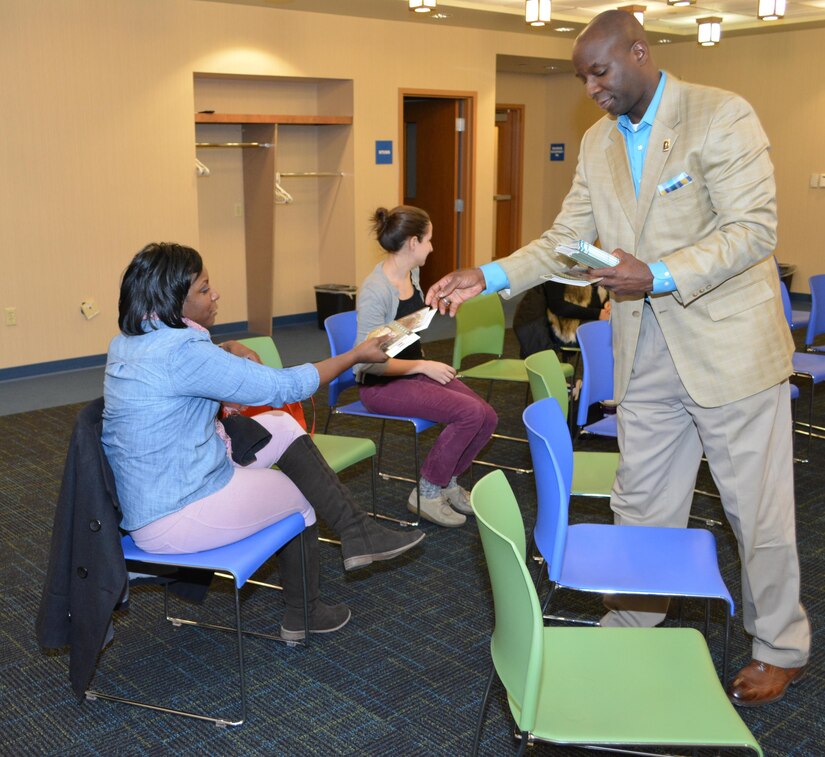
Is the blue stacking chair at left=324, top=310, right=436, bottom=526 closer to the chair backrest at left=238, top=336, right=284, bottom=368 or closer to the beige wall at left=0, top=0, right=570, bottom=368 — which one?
the chair backrest at left=238, top=336, right=284, bottom=368

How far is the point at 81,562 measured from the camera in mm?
2389

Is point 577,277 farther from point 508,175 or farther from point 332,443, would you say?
point 508,175

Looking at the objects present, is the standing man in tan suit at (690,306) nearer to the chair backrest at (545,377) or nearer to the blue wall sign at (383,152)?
the chair backrest at (545,377)

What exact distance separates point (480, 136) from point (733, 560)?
712cm

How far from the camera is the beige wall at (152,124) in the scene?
671 cm

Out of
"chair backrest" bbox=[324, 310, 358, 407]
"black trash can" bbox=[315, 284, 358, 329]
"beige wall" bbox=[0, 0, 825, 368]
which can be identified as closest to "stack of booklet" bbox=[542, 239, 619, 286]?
"chair backrest" bbox=[324, 310, 358, 407]

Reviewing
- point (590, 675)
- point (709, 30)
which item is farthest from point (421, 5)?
point (590, 675)

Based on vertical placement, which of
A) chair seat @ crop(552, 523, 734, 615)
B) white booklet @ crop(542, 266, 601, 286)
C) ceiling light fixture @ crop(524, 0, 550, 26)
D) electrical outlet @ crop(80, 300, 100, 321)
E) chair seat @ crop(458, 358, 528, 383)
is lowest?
chair seat @ crop(552, 523, 734, 615)

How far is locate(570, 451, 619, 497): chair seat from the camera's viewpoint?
3084 mm

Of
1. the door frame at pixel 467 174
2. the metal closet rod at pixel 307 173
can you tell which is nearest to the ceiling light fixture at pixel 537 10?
the door frame at pixel 467 174

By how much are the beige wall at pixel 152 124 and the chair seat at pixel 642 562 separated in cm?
558

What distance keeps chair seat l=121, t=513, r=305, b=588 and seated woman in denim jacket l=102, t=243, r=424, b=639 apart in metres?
0.03

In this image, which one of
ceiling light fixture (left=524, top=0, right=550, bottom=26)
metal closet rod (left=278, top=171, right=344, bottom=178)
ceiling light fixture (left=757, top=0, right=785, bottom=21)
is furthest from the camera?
metal closet rod (left=278, top=171, right=344, bottom=178)

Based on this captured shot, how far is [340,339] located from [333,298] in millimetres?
4868
